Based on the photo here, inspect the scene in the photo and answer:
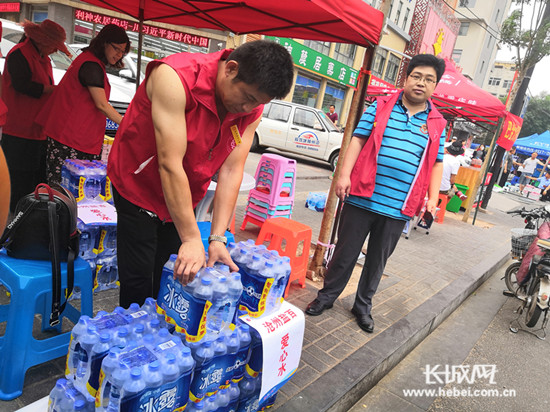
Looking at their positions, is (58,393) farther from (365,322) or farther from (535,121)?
(535,121)

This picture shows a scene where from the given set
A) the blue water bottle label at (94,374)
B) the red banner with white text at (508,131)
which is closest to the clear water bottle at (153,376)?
the blue water bottle label at (94,374)

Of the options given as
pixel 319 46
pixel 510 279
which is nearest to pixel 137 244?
pixel 510 279

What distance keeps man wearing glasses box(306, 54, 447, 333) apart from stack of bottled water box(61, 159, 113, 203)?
192 cm

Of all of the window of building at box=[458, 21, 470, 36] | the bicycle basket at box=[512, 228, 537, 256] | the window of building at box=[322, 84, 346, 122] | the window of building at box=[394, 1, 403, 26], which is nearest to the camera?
the bicycle basket at box=[512, 228, 537, 256]

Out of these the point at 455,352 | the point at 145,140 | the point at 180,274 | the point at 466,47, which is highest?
the point at 466,47

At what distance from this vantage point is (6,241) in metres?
1.96

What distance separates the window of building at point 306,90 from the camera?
21.0 m

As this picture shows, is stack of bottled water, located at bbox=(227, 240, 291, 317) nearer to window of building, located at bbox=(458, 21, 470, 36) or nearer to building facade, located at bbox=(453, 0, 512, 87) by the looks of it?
building facade, located at bbox=(453, 0, 512, 87)

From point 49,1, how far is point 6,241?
62.2 feet

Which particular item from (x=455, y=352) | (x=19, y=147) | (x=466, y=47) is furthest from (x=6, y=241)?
(x=466, y=47)

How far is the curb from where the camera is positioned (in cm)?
241

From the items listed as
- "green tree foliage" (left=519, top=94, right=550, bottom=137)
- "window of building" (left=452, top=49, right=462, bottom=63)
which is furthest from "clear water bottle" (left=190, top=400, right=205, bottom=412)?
"green tree foliage" (left=519, top=94, right=550, bottom=137)

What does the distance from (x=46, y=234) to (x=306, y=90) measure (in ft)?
69.0

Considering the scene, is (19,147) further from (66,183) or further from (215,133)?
(215,133)
